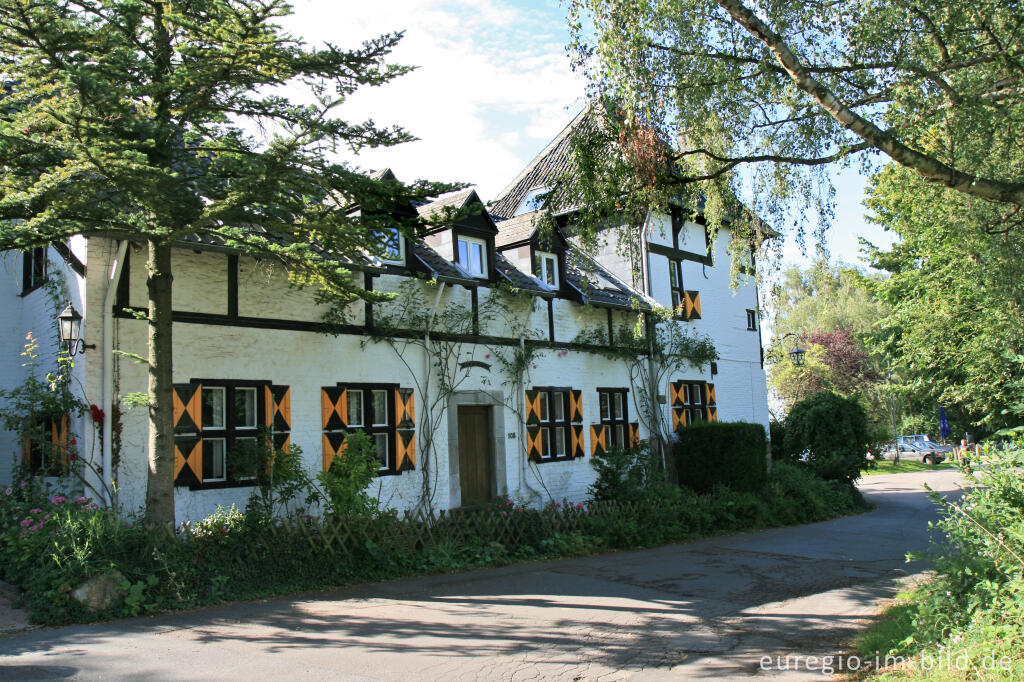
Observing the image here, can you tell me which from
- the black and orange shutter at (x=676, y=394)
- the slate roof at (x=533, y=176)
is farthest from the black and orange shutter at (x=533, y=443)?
the slate roof at (x=533, y=176)

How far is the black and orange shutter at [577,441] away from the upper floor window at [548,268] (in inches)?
124

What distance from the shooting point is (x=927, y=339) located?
19766mm

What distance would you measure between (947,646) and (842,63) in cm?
709

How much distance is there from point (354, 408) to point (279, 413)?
4.80 ft

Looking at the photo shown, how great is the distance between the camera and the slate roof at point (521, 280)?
1562 cm

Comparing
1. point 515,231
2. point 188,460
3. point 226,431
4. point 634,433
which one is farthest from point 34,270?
point 634,433

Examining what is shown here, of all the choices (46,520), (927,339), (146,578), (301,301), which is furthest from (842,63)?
(927,339)

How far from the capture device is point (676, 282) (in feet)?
67.0

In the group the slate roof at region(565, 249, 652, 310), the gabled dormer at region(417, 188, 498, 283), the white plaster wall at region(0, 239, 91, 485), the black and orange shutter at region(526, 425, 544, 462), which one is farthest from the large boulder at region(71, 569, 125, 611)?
the slate roof at region(565, 249, 652, 310)

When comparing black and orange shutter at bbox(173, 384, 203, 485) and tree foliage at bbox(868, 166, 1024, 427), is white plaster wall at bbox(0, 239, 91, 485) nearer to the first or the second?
black and orange shutter at bbox(173, 384, 203, 485)

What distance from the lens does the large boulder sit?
793 centimetres

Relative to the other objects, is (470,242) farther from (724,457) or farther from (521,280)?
(724,457)

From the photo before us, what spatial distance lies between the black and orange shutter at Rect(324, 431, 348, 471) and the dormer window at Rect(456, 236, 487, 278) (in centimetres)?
428

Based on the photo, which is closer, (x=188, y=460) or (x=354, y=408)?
(x=188, y=460)
